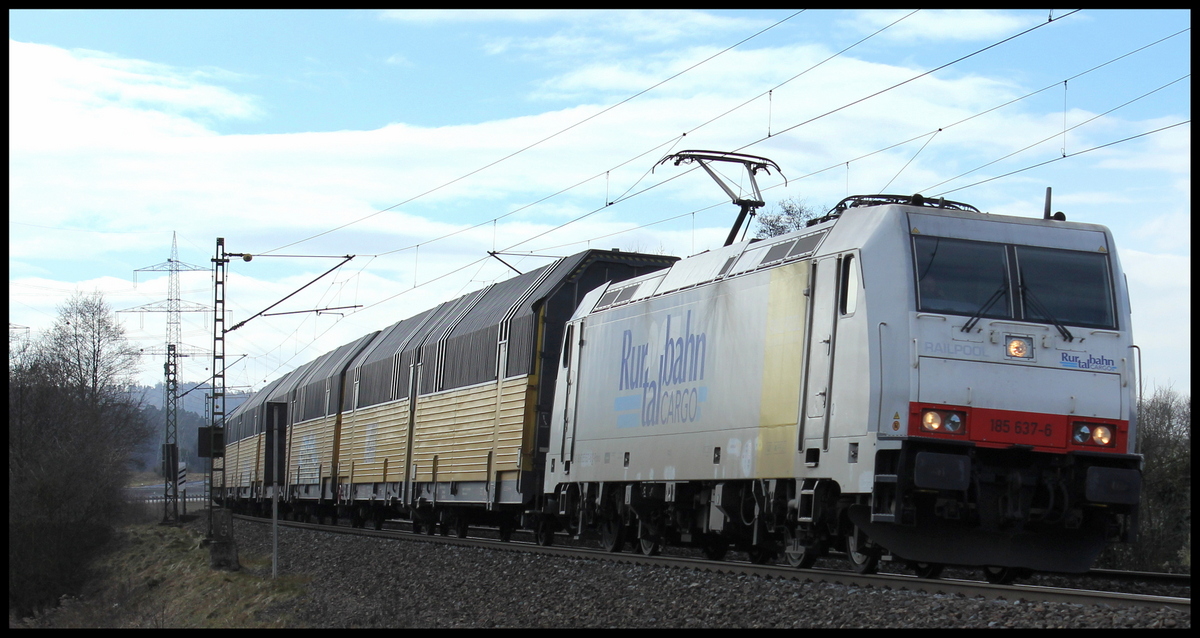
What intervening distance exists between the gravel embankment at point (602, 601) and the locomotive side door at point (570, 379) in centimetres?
190

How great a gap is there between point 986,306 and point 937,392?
0.99 meters

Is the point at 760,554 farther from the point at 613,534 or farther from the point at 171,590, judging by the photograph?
the point at 171,590

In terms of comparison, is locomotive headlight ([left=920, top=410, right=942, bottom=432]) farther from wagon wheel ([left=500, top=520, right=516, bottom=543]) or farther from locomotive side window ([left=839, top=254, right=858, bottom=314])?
wagon wheel ([left=500, top=520, right=516, bottom=543])

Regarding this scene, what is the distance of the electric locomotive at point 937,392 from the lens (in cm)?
1070

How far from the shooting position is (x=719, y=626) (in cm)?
919

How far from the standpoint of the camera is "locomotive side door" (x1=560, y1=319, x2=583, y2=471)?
17.6m

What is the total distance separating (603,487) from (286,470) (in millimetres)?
22876

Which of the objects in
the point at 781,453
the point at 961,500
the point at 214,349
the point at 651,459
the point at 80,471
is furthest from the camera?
the point at 80,471

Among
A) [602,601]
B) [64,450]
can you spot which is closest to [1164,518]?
[602,601]

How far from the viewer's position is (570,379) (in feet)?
58.8

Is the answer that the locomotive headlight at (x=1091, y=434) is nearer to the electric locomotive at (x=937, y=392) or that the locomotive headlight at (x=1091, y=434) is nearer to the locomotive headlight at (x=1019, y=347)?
the electric locomotive at (x=937, y=392)

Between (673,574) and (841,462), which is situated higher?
(841,462)

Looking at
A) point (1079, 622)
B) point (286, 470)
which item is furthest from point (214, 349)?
point (1079, 622)

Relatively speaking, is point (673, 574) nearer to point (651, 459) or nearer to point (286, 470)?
point (651, 459)
